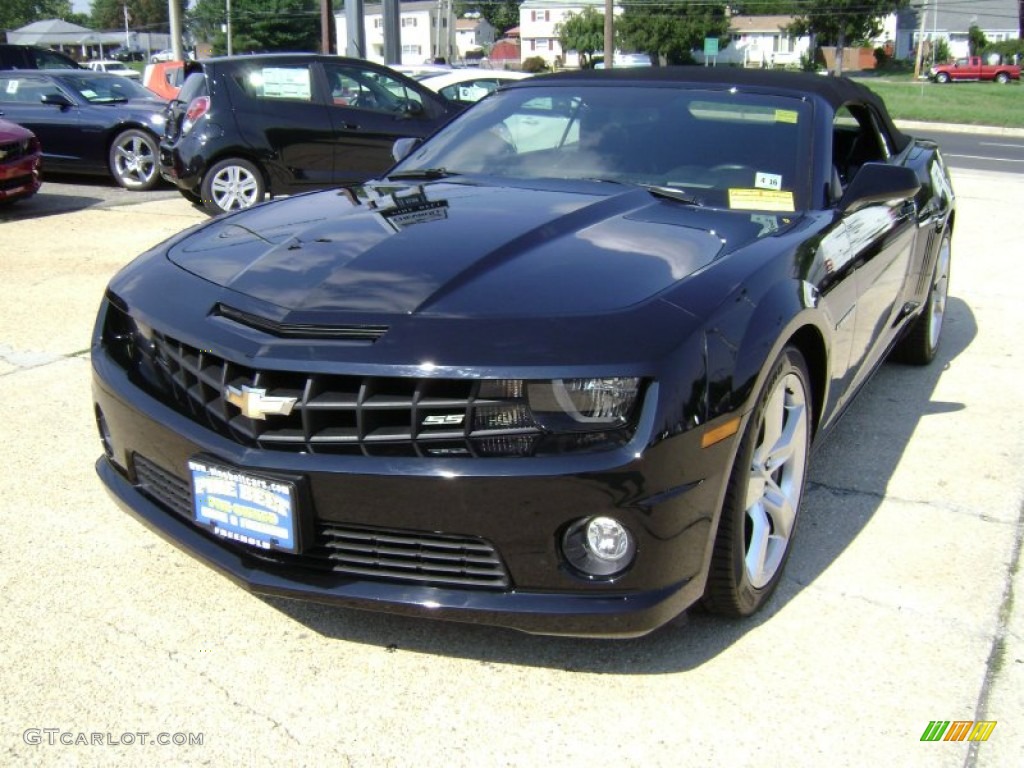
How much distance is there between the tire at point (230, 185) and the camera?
922 centimetres

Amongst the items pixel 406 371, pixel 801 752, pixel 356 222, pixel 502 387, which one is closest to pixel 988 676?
pixel 801 752

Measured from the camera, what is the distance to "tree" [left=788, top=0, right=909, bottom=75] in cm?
7000

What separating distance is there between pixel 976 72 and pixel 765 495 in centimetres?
6192

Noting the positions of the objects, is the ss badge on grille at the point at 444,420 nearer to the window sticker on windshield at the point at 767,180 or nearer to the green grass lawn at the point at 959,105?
the window sticker on windshield at the point at 767,180

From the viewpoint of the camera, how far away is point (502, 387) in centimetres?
226

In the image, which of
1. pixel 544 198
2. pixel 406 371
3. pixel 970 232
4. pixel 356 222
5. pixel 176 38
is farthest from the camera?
pixel 176 38

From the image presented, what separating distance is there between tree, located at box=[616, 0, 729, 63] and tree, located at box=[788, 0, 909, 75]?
24.7ft

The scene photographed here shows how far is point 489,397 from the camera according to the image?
226 cm

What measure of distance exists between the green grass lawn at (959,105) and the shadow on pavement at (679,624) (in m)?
27.8

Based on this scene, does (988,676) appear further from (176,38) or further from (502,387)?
(176,38)

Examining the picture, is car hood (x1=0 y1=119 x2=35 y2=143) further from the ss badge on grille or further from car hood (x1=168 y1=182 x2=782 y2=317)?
the ss badge on grille

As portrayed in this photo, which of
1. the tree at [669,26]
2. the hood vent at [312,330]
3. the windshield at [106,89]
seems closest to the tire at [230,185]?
the windshield at [106,89]

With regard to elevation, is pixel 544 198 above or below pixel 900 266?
above

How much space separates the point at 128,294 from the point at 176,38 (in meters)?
33.9
